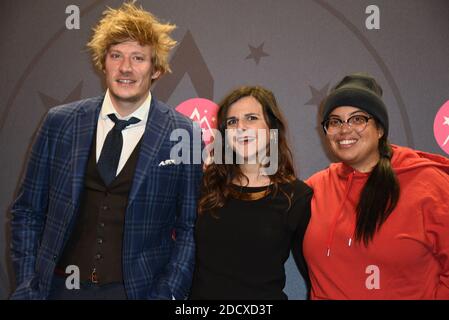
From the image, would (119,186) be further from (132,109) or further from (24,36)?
(24,36)

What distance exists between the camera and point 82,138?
1.83 metres

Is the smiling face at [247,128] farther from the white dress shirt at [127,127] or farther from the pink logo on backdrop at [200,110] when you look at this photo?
the pink logo on backdrop at [200,110]

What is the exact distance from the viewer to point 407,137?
8.36ft

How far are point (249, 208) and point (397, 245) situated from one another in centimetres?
66

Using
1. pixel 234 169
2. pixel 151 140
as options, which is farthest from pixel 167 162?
pixel 234 169

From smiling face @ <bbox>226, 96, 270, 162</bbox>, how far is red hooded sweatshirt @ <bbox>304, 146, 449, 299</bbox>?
17.7 inches

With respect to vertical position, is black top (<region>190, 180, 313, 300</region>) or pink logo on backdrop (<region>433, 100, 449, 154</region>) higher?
pink logo on backdrop (<region>433, 100, 449, 154</region>)

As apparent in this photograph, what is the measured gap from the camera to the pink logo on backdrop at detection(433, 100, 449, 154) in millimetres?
2529

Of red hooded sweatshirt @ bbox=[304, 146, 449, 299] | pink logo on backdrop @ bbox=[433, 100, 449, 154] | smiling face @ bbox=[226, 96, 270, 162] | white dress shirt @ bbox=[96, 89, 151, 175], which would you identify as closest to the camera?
red hooded sweatshirt @ bbox=[304, 146, 449, 299]

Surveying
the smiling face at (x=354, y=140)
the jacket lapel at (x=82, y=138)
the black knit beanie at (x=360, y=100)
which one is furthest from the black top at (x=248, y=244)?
the jacket lapel at (x=82, y=138)

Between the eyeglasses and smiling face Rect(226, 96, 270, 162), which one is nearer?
the eyeglasses

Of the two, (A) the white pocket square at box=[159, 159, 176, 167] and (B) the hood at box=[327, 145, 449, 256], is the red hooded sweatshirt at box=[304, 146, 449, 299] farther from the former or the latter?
(A) the white pocket square at box=[159, 159, 176, 167]

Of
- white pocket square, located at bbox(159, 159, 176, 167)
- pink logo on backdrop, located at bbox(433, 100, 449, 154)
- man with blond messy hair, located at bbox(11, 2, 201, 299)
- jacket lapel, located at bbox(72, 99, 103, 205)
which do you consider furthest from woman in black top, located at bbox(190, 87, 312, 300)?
pink logo on backdrop, located at bbox(433, 100, 449, 154)

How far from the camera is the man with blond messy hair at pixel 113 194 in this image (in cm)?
175
